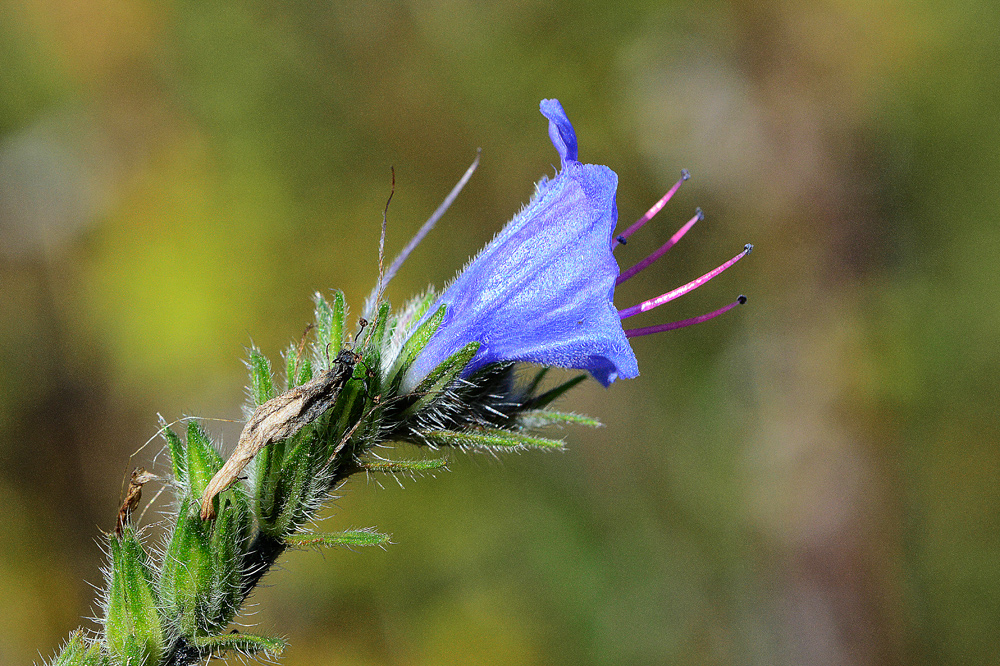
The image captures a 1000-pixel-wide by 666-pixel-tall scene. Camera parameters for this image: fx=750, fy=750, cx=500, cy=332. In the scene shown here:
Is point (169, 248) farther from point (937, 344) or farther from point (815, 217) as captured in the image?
point (937, 344)

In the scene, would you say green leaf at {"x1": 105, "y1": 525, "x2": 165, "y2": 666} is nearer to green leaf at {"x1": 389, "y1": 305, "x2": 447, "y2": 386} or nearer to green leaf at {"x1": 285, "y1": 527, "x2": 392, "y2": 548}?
green leaf at {"x1": 285, "y1": 527, "x2": 392, "y2": 548}

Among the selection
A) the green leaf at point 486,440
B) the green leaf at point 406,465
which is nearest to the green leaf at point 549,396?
the green leaf at point 486,440

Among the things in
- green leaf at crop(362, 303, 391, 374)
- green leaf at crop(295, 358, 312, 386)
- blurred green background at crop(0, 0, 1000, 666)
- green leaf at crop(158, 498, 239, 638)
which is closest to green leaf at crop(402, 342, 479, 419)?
green leaf at crop(362, 303, 391, 374)

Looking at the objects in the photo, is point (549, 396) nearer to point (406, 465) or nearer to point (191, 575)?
point (406, 465)

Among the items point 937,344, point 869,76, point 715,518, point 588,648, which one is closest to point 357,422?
point 588,648

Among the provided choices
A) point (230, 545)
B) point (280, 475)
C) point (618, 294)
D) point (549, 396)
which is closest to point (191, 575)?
point (230, 545)

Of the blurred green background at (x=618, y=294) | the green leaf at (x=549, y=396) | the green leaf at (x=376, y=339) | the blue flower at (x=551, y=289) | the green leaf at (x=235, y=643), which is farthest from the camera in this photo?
the blurred green background at (x=618, y=294)

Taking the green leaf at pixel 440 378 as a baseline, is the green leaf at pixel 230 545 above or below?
below

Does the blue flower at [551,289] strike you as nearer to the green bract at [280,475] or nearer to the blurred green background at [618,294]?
the green bract at [280,475]
